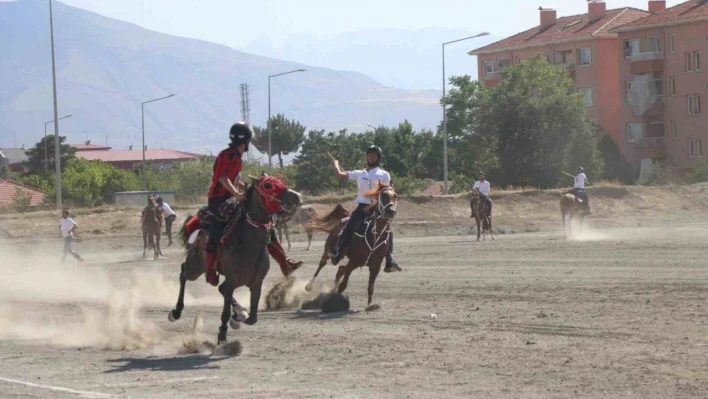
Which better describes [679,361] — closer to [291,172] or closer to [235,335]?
[235,335]

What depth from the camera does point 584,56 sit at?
10288 cm

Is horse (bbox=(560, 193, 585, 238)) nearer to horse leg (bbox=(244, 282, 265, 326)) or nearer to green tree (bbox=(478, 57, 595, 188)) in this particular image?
horse leg (bbox=(244, 282, 265, 326))

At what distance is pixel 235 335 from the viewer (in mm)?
15898

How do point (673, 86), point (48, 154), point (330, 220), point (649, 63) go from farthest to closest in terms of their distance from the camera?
1. point (48, 154)
2. point (649, 63)
3. point (673, 86)
4. point (330, 220)

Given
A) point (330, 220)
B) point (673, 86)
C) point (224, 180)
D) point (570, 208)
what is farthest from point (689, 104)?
point (224, 180)

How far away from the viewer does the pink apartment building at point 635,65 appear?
290ft

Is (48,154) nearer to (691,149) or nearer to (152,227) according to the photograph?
(691,149)

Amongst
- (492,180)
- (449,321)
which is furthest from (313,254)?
(492,180)

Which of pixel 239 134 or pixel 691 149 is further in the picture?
pixel 691 149

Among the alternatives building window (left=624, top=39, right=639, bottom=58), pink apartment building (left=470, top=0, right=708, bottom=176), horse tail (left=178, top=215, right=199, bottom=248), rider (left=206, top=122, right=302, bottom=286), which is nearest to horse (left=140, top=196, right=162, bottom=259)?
horse tail (left=178, top=215, right=199, bottom=248)

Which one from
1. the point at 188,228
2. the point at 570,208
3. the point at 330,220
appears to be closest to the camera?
the point at 188,228

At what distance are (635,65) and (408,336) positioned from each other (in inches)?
3181

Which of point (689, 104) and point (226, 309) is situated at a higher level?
point (689, 104)

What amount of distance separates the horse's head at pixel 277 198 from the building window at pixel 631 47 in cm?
8264
